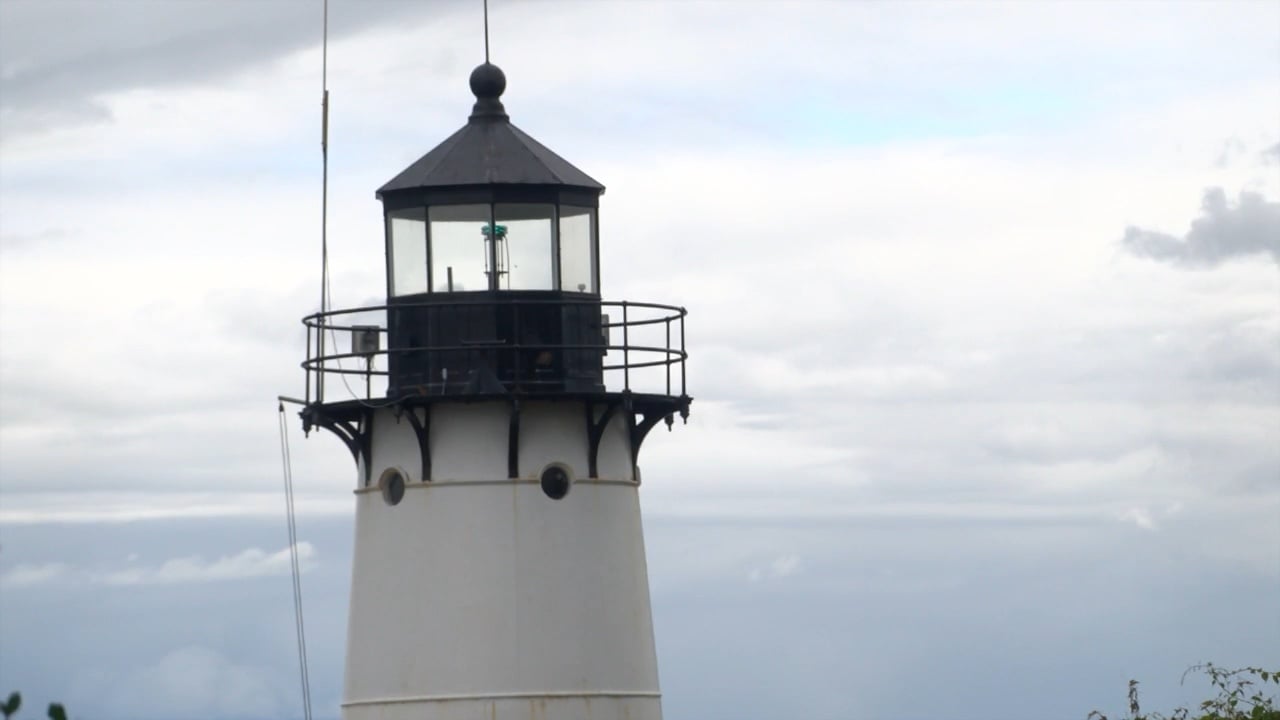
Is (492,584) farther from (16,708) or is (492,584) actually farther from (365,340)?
(16,708)

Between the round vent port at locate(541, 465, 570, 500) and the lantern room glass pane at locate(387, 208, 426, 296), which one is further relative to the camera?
the round vent port at locate(541, 465, 570, 500)

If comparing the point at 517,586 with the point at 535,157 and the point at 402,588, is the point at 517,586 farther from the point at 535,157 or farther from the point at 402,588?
the point at 535,157

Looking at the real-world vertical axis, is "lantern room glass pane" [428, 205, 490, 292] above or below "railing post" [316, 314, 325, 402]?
above

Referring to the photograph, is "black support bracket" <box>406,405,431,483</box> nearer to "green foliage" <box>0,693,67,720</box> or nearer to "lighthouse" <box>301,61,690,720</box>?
"lighthouse" <box>301,61,690,720</box>

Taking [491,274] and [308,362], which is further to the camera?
[308,362]

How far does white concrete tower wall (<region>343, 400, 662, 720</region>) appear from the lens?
1775cm

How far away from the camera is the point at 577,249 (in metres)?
18.3

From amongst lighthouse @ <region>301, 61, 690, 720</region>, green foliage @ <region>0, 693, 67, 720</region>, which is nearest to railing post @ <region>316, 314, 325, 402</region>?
lighthouse @ <region>301, 61, 690, 720</region>

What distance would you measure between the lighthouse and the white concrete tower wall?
19 mm

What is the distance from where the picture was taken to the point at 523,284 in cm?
1795

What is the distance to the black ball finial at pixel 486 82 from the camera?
62.9 ft

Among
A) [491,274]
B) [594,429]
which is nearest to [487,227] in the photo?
[491,274]

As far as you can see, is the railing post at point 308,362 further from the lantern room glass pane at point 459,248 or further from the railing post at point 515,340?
the railing post at point 515,340

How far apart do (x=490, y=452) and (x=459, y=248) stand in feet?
6.74
